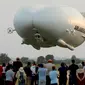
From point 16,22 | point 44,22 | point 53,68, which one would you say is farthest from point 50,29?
point 53,68


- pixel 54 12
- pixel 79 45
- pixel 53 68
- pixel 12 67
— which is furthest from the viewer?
pixel 12 67

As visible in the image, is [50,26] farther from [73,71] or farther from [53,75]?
[73,71]

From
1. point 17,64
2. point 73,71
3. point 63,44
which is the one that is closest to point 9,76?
point 17,64

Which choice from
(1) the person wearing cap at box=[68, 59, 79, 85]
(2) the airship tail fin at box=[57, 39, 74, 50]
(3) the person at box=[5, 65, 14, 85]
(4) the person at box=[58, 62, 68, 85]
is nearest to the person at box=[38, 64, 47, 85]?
(4) the person at box=[58, 62, 68, 85]

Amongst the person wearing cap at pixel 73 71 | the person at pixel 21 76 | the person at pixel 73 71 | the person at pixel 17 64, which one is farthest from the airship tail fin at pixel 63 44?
the person at pixel 17 64

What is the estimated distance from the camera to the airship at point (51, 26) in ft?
54.6

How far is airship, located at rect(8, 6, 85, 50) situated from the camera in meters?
16.7

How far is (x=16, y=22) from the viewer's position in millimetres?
A: 17422

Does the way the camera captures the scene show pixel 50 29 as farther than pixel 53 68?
No

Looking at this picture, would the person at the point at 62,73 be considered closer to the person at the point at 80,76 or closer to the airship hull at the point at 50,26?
the person at the point at 80,76

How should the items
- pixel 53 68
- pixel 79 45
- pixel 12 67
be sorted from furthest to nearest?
pixel 12 67 < pixel 53 68 < pixel 79 45

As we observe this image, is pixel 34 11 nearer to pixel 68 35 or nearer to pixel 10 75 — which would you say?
pixel 68 35

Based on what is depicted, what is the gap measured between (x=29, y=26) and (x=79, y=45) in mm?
2418

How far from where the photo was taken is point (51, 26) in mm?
16688
